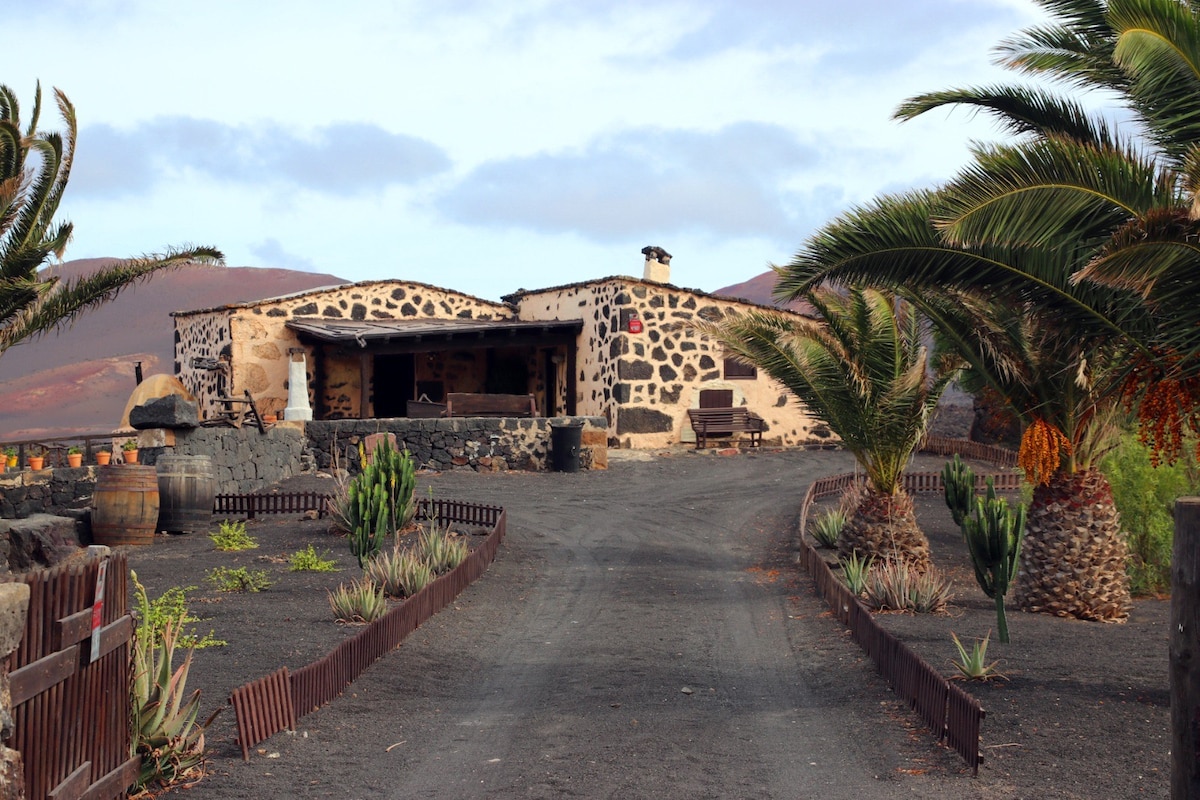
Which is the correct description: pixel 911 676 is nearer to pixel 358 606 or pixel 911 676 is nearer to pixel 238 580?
→ pixel 358 606

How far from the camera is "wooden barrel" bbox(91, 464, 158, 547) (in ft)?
46.2

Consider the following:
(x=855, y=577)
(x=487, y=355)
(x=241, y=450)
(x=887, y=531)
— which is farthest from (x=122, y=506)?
(x=487, y=355)

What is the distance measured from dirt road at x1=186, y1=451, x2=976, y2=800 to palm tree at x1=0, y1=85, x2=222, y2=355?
5757 mm

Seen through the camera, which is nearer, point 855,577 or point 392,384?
point 855,577

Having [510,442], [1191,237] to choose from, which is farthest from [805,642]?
[510,442]

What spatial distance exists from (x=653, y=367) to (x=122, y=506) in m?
13.7

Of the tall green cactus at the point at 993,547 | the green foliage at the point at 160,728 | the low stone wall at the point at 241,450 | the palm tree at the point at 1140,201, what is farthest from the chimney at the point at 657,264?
the green foliage at the point at 160,728

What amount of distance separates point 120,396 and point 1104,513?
5676 cm

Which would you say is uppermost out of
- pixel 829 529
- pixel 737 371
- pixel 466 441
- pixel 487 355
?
pixel 487 355

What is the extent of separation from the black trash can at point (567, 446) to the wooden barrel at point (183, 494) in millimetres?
8300

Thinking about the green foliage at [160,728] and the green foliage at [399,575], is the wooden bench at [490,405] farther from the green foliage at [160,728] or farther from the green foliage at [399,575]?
the green foliage at [160,728]

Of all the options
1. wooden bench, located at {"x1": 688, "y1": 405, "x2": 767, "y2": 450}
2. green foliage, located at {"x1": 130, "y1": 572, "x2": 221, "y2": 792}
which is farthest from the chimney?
green foliage, located at {"x1": 130, "y1": 572, "x2": 221, "y2": 792}

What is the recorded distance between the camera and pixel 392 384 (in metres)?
28.5

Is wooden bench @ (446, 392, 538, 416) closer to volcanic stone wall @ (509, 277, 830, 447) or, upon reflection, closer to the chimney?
volcanic stone wall @ (509, 277, 830, 447)
